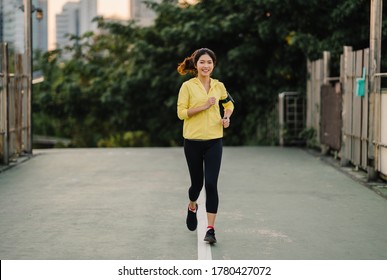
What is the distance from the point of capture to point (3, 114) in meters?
15.5

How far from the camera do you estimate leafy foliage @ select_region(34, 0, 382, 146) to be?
22094 millimetres

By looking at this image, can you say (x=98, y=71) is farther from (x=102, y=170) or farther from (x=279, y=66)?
(x=102, y=170)

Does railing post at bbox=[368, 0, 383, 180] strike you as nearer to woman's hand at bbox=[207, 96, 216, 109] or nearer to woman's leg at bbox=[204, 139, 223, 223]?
woman's leg at bbox=[204, 139, 223, 223]

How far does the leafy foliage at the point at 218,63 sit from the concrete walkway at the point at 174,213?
707 centimetres

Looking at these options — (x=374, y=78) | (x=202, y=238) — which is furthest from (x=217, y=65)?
(x=202, y=238)

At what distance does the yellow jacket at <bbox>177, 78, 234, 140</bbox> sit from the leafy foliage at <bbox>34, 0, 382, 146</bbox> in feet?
43.1

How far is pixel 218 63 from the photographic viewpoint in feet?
83.1

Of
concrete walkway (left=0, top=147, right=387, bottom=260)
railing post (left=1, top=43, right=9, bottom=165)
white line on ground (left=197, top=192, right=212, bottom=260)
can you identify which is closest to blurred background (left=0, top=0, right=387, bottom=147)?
railing post (left=1, top=43, right=9, bottom=165)

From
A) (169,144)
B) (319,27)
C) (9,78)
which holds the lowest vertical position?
(169,144)

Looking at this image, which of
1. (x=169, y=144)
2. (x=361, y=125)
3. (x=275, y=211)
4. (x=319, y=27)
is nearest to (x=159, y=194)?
(x=275, y=211)

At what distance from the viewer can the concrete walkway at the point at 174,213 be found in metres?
7.70

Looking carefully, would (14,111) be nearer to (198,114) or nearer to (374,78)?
(374,78)

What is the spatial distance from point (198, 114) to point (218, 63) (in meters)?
17.5

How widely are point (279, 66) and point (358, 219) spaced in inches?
580
